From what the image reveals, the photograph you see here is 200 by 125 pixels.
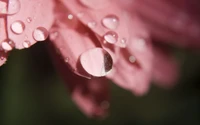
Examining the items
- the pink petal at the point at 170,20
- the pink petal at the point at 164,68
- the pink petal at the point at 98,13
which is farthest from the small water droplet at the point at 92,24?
the pink petal at the point at 164,68

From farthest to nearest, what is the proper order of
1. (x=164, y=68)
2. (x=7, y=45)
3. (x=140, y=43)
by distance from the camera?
(x=164, y=68)
(x=140, y=43)
(x=7, y=45)

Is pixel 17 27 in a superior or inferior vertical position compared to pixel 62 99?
superior

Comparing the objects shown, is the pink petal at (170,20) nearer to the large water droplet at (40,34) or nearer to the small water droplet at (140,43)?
the small water droplet at (140,43)

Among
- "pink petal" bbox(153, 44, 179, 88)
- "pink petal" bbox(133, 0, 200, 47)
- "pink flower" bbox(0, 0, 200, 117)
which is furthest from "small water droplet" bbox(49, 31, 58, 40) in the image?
"pink petal" bbox(153, 44, 179, 88)

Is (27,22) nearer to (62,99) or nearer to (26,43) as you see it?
(26,43)

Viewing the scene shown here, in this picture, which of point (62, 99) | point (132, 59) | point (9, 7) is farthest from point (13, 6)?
point (62, 99)

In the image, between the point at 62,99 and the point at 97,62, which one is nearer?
the point at 97,62

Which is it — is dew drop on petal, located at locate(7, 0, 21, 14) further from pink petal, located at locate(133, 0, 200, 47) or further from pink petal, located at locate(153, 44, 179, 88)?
pink petal, located at locate(153, 44, 179, 88)
